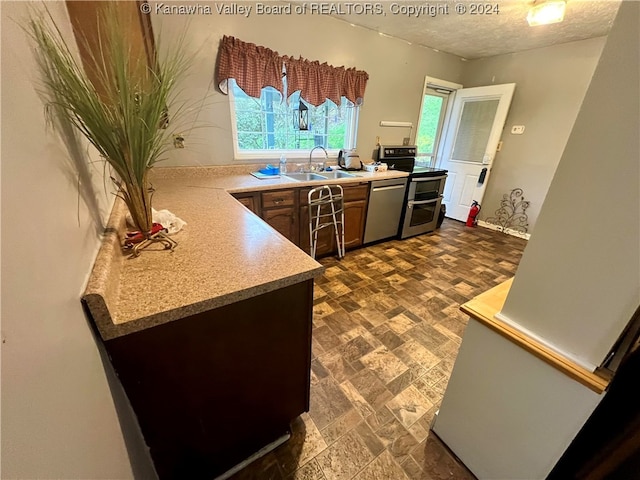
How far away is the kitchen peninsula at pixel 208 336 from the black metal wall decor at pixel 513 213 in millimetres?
3969

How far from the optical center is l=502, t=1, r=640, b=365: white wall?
55 cm

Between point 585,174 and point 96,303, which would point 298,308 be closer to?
point 96,303

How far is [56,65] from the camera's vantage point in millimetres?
583

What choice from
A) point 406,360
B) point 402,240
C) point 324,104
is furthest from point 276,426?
point 324,104

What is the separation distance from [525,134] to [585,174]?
3.82 metres

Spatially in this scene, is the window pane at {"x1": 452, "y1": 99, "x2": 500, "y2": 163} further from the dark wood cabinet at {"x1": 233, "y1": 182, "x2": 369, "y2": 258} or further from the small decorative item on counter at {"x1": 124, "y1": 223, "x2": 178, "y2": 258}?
the small decorative item on counter at {"x1": 124, "y1": 223, "x2": 178, "y2": 258}

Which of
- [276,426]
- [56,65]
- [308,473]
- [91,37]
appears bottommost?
[308,473]

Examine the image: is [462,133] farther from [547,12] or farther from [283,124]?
[283,124]

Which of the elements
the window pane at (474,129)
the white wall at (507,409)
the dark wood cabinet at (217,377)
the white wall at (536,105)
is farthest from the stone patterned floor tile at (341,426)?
the window pane at (474,129)

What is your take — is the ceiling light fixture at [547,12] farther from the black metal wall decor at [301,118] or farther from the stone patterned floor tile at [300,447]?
the stone patterned floor tile at [300,447]

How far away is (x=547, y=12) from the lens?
203 centimetres

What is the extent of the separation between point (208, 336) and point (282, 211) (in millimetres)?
1629

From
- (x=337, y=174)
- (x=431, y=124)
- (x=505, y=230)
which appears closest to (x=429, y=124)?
(x=431, y=124)

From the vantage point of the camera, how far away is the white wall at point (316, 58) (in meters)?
2.14
